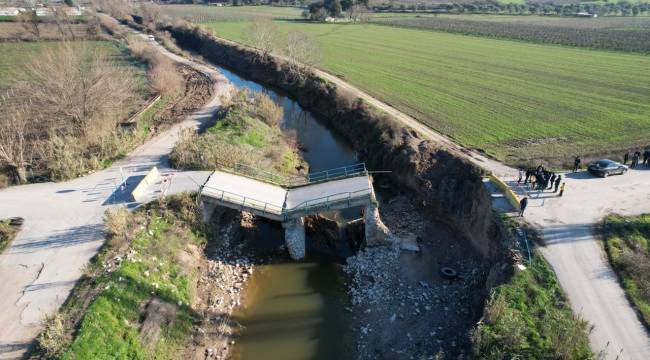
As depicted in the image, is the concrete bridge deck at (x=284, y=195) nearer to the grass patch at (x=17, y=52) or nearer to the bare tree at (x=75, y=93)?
the bare tree at (x=75, y=93)

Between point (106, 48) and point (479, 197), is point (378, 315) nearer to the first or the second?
point (479, 197)

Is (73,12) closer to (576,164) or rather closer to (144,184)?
(144,184)

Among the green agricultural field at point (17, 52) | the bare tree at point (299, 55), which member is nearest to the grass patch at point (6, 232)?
the green agricultural field at point (17, 52)

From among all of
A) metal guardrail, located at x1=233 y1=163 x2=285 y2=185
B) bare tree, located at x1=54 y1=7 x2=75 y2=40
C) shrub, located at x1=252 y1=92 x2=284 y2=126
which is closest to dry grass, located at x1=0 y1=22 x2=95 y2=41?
bare tree, located at x1=54 y1=7 x2=75 y2=40

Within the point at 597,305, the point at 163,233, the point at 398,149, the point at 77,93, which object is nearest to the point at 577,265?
the point at 597,305

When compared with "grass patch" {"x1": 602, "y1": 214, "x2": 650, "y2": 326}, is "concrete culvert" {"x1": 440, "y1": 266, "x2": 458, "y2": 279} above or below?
below

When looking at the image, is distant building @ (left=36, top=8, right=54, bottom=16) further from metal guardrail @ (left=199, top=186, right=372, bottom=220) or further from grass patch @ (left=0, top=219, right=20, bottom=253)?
metal guardrail @ (left=199, top=186, right=372, bottom=220)

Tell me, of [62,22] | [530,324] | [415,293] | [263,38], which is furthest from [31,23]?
[530,324]
